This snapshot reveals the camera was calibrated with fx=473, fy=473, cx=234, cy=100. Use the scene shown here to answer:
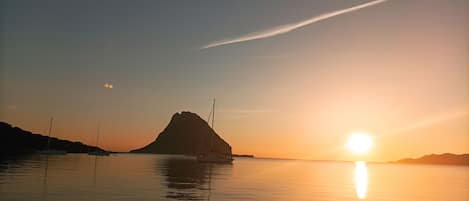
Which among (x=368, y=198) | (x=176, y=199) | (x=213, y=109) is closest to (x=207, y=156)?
(x=213, y=109)

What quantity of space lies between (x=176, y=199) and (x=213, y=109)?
123255mm

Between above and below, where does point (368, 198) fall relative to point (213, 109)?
below

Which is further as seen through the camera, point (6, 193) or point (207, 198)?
A: point (207, 198)

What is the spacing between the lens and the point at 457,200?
2862 inches

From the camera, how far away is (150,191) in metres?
58.5

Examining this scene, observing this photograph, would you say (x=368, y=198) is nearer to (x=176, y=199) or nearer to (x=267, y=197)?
(x=267, y=197)

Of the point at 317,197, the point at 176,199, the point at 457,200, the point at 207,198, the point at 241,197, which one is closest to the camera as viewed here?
the point at 176,199

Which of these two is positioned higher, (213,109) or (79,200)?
(213,109)

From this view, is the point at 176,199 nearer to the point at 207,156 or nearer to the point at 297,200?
the point at 297,200

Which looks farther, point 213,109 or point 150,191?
point 213,109

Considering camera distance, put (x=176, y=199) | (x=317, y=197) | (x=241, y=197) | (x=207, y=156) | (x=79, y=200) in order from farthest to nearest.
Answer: (x=207, y=156), (x=317, y=197), (x=241, y=197), (x=176, y=199), (x=79, y=200)

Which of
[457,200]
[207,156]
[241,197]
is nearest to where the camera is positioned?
[241,197]

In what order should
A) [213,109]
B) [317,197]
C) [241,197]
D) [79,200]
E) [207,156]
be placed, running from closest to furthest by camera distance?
1. [79,200]
2. [241,197]
3. [317,197]
4. [213,109]
5. [207,156]

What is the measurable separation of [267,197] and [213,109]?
113782mm
